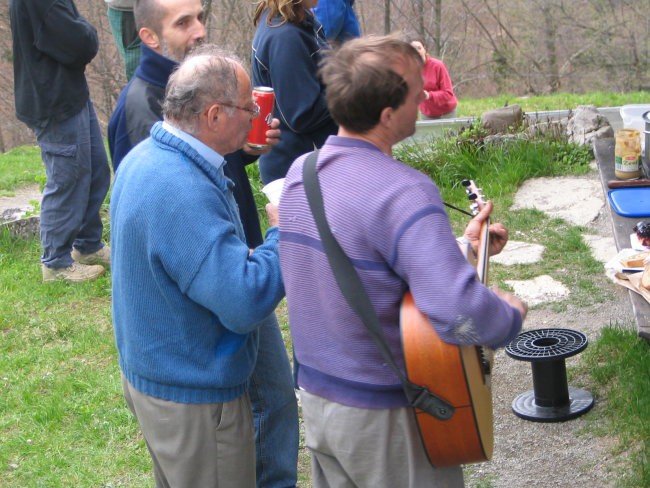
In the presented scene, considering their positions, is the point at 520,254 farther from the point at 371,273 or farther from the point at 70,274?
the point at 371,273

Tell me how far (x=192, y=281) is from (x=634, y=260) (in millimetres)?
1694

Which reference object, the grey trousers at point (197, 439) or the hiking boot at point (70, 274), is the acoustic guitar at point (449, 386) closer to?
the grey trousers at point (197, 439)

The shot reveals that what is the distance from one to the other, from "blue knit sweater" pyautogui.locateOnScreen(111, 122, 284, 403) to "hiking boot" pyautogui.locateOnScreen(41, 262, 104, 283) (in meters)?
3.66

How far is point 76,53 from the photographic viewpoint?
5.71 meters

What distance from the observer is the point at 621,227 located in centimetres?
357

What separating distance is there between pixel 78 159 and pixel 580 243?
336 centimetres

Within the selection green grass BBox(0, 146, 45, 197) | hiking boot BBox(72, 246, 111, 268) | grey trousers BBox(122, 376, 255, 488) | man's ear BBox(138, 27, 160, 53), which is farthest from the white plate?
green grass BBox(0, 146, 45, 197)

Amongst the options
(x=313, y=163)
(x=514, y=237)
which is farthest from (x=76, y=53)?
(x=313, y=163)

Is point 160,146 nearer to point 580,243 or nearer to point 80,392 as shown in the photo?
point 80,392

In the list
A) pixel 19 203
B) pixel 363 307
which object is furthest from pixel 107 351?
pixel 19 203

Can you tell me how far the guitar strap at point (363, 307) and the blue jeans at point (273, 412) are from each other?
3.46 feet

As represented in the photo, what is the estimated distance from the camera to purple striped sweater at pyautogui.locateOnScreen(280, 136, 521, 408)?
1993 millimetres

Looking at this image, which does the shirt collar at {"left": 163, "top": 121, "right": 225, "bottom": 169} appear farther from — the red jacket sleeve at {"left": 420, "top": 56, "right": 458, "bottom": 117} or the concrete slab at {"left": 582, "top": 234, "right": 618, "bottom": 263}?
the red jacket sleeve at {"left": 420, "top": 56, "right": 458, "bottom": 117}

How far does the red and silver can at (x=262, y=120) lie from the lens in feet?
9.88
